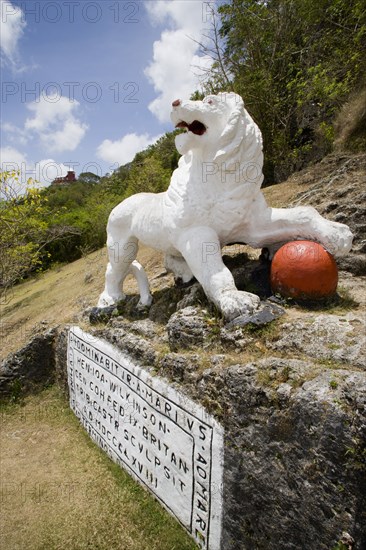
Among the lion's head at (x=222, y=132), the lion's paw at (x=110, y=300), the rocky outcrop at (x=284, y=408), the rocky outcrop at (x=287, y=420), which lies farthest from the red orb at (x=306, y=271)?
the lion's paw at (x=110, y=300)

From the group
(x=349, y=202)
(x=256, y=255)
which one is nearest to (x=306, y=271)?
(x=256, y=255)

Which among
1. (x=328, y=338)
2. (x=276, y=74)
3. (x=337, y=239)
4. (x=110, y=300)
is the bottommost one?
(x=110, y=300)

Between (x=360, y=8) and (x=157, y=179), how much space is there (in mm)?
12502

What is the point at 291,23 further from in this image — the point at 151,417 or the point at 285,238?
the point at 151,417

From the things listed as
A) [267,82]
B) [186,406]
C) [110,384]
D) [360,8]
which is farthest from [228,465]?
[267,82]

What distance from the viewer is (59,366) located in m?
6.08

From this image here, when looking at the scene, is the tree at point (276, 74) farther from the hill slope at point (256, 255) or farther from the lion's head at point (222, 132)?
the lion's head at point (222, 132)

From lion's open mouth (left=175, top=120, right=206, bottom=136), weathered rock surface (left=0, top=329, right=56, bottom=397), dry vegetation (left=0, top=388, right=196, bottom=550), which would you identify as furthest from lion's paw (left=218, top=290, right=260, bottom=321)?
weathered rock surface (left=0, top=329, right=56, bottom=397)

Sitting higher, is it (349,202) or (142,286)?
(349,202)

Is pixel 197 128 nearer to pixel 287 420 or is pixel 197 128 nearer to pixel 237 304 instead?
pixel 237 304

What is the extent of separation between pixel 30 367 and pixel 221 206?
14.8 ft

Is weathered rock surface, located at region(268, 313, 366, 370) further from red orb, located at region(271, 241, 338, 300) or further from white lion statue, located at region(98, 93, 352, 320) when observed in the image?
white lion statue, located at region(98, 93, 352, 320)

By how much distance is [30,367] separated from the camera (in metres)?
6.21

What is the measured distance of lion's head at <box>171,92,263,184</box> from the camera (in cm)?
350
